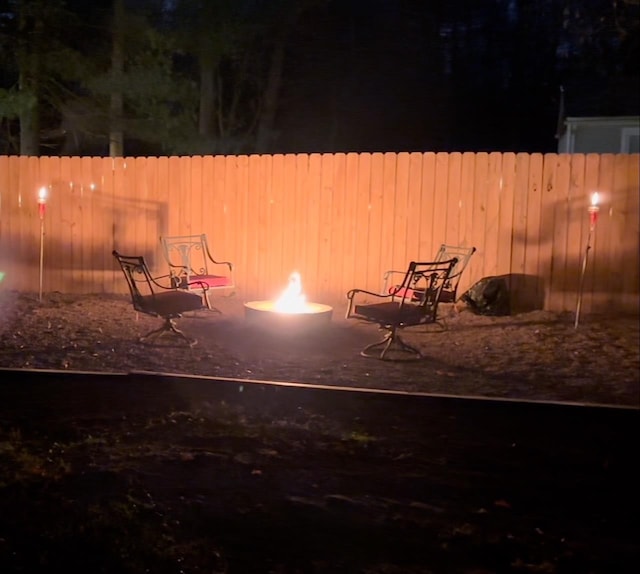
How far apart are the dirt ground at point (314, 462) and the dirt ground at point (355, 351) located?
39 millimetres

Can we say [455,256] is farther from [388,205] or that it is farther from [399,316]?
[399,316]

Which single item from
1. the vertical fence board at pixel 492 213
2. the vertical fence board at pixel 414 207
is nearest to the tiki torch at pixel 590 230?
the vertical fence board at pixel 492 213

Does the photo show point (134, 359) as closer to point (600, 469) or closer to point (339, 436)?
point (339, 436)

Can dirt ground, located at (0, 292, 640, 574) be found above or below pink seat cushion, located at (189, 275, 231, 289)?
below

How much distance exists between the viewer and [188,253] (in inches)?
A: 398

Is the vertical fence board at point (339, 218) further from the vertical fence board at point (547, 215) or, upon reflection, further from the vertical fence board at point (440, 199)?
the vertical fence board at point (547, 215)

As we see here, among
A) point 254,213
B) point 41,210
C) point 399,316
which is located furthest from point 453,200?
point 41,210

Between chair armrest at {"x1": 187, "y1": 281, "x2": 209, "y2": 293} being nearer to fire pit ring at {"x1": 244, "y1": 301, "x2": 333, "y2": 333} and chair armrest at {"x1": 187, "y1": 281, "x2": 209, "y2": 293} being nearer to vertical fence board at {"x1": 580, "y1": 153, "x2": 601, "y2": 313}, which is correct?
fire pit ring at {"x1": 244, "y1": 301, "x2": 333, "y2": 333}

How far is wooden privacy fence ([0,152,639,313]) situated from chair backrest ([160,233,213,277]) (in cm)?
15

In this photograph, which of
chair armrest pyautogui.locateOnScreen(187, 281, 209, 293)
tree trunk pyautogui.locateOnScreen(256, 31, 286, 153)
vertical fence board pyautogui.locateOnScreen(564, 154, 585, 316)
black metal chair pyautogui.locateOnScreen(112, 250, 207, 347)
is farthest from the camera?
tree trunk pyautogui.locateOnScreen(256, 31, 286, 153)

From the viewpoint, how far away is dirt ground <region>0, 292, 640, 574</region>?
347cm

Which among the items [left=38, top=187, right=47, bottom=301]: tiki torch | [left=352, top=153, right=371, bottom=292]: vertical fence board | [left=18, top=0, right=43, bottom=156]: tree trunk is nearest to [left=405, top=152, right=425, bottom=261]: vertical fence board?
[left=352, top=153, right=371, bottom=292]: vertical fence board

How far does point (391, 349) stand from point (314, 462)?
301 centimetres

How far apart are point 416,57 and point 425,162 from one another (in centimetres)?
1527
